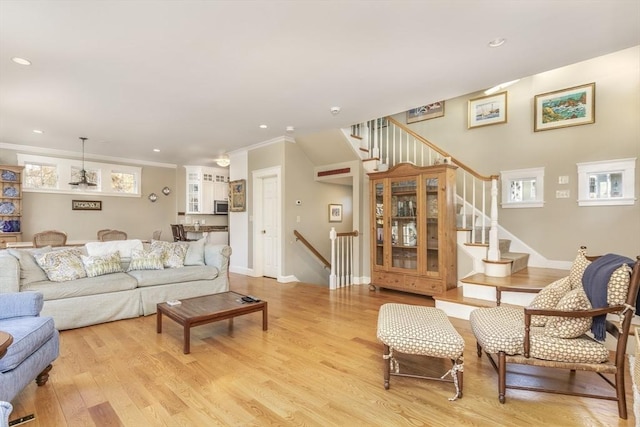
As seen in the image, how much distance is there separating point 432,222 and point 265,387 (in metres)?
3.06

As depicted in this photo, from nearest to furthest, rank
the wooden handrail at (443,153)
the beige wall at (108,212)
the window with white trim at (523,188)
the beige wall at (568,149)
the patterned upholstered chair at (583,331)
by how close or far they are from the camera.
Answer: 1. the patterned upholstered chair at (583,331)
2. the beige wall at (568,149)
3. the wooden handrail at (443,153)
4. the window with white trim at (523,188)
5. the beige wall at (108,212)

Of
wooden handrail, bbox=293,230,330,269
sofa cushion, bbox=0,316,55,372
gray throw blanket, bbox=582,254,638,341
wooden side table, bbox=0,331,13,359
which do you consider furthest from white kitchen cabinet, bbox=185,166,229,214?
gray throw blanket, bbox=582,254,638,341

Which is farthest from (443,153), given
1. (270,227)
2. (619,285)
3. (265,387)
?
(265,387)

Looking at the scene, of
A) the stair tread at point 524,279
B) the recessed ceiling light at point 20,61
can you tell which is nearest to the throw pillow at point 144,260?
the recessed ceiling light at point 20,61

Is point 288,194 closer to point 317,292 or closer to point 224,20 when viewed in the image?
point 317,292

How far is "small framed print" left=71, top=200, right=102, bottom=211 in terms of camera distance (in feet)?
22.6

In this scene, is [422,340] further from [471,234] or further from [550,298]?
[471,234]

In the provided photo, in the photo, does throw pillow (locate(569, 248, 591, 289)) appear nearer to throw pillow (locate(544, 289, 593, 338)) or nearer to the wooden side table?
throw pillow (locate(544, 289, 593, 338))

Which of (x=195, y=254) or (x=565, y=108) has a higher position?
(x=565, y=108)

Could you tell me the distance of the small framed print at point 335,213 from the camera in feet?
21.7

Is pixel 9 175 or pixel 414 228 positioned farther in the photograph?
pixel 9 175

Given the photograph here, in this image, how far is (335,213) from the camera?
671cm

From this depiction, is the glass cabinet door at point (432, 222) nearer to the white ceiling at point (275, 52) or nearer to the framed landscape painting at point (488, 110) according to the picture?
the white ceiling at point (275, 52)

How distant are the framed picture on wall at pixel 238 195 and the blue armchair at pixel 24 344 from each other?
4362mm
